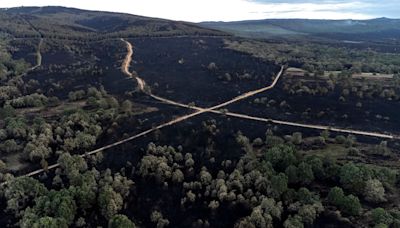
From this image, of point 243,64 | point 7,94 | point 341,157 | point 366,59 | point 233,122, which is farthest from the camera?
point 366,59

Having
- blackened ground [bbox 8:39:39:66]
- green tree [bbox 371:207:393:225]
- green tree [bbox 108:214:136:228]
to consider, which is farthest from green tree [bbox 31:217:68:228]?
blackened ground [bbox 8:39:39:66]

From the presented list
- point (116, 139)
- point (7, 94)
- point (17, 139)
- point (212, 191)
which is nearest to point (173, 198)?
point (212, 191)

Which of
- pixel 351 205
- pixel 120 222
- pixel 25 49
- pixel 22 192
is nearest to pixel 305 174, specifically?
pixel 351 205

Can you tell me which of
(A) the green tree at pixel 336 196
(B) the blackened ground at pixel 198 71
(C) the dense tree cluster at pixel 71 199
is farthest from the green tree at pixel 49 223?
(B) the blackened ground at pixel 198 71

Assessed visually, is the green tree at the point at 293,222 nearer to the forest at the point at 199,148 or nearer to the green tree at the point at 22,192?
the forest at the point at 199,148

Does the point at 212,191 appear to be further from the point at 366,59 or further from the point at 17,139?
the point at 366,59

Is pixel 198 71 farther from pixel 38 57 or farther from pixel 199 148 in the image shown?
pixel 38 57

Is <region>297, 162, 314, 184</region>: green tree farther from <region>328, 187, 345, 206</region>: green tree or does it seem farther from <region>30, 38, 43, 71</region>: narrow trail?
<region>30, 38, 43, 71</region>: narrow trail

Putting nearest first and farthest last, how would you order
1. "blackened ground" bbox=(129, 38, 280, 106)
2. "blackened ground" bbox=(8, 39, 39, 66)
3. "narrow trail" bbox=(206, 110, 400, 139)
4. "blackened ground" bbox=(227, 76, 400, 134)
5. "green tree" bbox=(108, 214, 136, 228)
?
"green tree" bbox=(108, 214, 136, 228) < "narrow trail" bbox=(206, 110, 400, 139) < "blackened ground" bbox=(227, 76, 400, 134) < "blackened ground" bbox=(129, 38, 280, 106) < "blackened ground" bbox=(8, 39, 39, 66)
